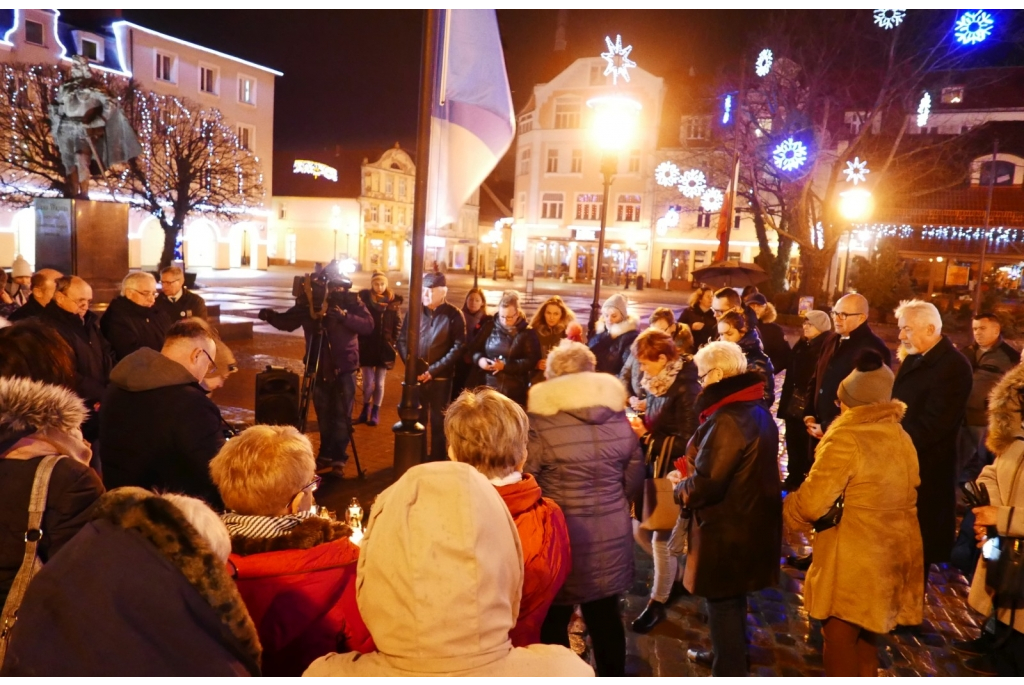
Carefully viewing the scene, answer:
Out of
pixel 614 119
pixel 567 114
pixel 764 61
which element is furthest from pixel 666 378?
pixel 567 114

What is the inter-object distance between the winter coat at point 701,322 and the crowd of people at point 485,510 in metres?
2.53

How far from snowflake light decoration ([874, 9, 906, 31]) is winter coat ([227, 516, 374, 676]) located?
76.4ft

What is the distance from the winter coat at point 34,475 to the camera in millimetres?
2168

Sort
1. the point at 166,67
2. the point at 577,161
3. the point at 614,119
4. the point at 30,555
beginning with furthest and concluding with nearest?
1. the point at 577,161
2. the point at 166,67
3. the point at 614,119
4. the point at 30,555

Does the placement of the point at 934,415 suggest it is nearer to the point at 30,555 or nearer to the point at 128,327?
the point at 30,555

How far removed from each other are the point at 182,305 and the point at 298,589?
611 centimetres

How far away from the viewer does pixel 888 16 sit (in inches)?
805

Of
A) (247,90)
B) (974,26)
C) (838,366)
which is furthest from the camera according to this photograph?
(247,90)

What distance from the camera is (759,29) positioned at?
2414 centimetres

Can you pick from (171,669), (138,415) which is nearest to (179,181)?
(138,415)

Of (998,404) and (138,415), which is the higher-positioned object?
(998,404)

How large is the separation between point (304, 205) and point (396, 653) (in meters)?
64.5

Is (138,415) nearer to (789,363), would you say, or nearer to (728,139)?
(789,363)

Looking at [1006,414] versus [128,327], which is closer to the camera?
[1006,414]
